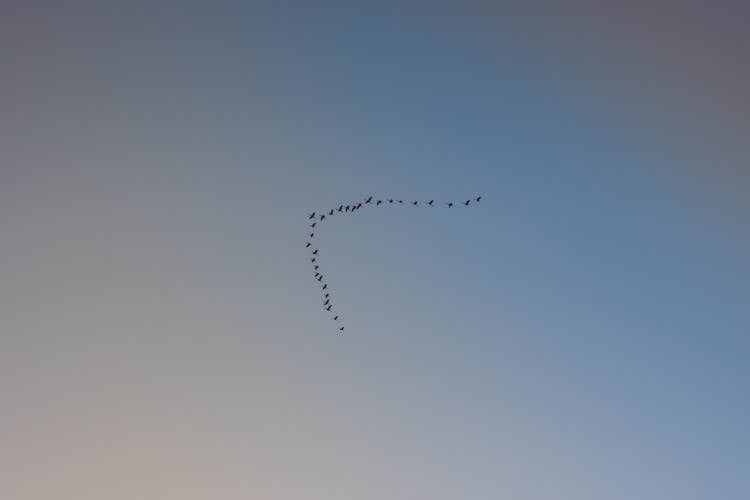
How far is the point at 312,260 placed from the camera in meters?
57.7

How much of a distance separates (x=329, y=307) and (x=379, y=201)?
1112 cm

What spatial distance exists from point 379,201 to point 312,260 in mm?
8269

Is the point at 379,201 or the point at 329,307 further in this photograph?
the point at 329,307

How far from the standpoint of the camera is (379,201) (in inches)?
2148

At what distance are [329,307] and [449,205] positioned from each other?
14.2 metres

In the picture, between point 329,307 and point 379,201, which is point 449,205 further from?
point 329,307

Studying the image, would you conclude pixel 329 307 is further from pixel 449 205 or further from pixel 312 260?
pixel 449 205

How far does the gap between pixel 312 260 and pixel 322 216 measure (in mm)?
4501

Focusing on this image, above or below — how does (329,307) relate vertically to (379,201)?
below

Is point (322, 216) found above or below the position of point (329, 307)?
above

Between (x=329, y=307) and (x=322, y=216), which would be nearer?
(x=322, y=216)

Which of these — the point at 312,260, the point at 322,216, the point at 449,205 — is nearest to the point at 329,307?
the point at 312,260

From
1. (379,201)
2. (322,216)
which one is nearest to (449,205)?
(379,201)

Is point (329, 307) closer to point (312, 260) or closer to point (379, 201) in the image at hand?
point (312, 260)
